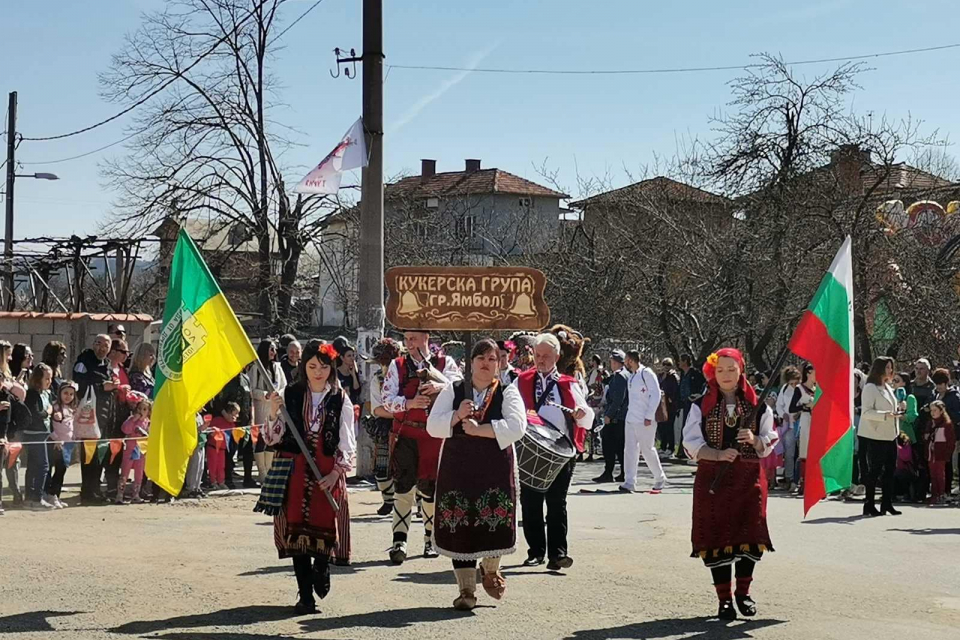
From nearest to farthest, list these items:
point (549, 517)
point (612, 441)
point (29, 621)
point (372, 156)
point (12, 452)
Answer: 1. point (29, 621)
2. point (549, 517)
3. point (12, 452)
4. point (372, 156)
5. point (612, 441)

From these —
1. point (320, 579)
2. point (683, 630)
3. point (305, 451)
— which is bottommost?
point (683, 630)

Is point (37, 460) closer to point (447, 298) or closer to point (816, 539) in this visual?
point (447, 298)

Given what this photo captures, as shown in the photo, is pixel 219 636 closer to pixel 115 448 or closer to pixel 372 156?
pixel 115 448

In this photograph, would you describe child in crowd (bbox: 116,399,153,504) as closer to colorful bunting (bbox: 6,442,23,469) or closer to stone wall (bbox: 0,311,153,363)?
colorful bunting (bbox: 6,442,23,469)

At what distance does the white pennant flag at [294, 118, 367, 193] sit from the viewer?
47.9ft

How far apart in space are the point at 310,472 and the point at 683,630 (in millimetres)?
2423

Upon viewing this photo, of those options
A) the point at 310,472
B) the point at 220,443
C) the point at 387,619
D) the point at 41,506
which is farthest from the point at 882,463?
the point at 41,506

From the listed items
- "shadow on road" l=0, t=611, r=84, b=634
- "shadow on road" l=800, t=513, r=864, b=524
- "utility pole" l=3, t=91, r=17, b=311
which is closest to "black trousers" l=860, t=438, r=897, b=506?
"shadow on road" l=800, t=513, r=864, b=524

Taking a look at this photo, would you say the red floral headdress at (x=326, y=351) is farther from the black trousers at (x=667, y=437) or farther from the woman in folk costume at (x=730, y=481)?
the black trousers at (x=667, y=437)

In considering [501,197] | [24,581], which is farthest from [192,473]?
[501,197]

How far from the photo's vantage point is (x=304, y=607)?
26.1 ft

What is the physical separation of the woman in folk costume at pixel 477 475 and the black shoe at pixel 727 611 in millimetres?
1334

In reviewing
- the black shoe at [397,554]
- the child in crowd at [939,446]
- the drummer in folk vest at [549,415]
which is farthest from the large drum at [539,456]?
the child in crowd at [939,446]

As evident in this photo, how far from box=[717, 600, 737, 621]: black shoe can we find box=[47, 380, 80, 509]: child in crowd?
25.8 feet
